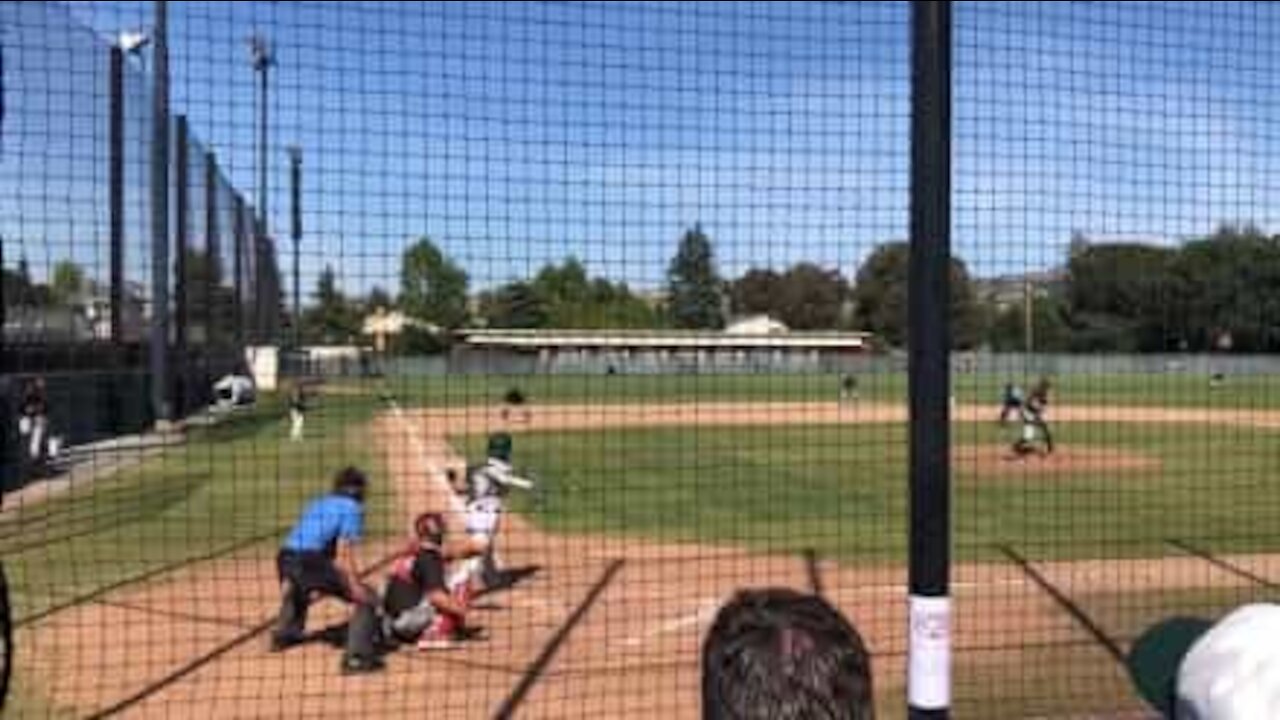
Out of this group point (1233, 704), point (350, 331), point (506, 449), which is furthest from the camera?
point (506, 449)

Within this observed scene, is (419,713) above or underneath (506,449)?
underneath

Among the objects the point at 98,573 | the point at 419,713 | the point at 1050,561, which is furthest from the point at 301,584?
the point at 1050,561

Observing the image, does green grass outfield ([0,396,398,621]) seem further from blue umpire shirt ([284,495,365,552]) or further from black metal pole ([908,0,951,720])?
black metal pole ([908,0,951,720])

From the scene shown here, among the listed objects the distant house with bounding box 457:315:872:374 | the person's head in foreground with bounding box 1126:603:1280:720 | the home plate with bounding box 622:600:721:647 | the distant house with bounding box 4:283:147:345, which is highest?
the distant house with bounding box 4:283:147:345

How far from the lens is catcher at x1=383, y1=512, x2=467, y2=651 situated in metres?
10.4

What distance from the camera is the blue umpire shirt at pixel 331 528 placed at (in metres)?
10.5

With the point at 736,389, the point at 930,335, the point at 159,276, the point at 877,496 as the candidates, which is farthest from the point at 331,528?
the point at 736,389

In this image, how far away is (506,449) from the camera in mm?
14664

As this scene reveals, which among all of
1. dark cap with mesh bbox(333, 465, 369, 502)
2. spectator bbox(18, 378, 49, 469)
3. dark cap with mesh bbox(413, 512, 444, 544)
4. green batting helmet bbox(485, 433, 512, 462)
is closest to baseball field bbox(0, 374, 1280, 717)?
green batting helmet bbox(485, 433, 512, 462)

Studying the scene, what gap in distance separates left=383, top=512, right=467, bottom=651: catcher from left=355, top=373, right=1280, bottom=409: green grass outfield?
1141 mm

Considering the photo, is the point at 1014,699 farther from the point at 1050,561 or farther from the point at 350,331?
the point at 1050,561

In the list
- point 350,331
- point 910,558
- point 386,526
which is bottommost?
point 386,526

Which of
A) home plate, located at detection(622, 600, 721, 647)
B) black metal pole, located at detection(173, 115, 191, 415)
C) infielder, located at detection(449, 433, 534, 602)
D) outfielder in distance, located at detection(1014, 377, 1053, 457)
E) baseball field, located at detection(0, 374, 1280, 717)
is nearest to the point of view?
baseball field, located at detection(0, 374, 1280, 717)

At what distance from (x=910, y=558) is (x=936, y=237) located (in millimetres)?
844
